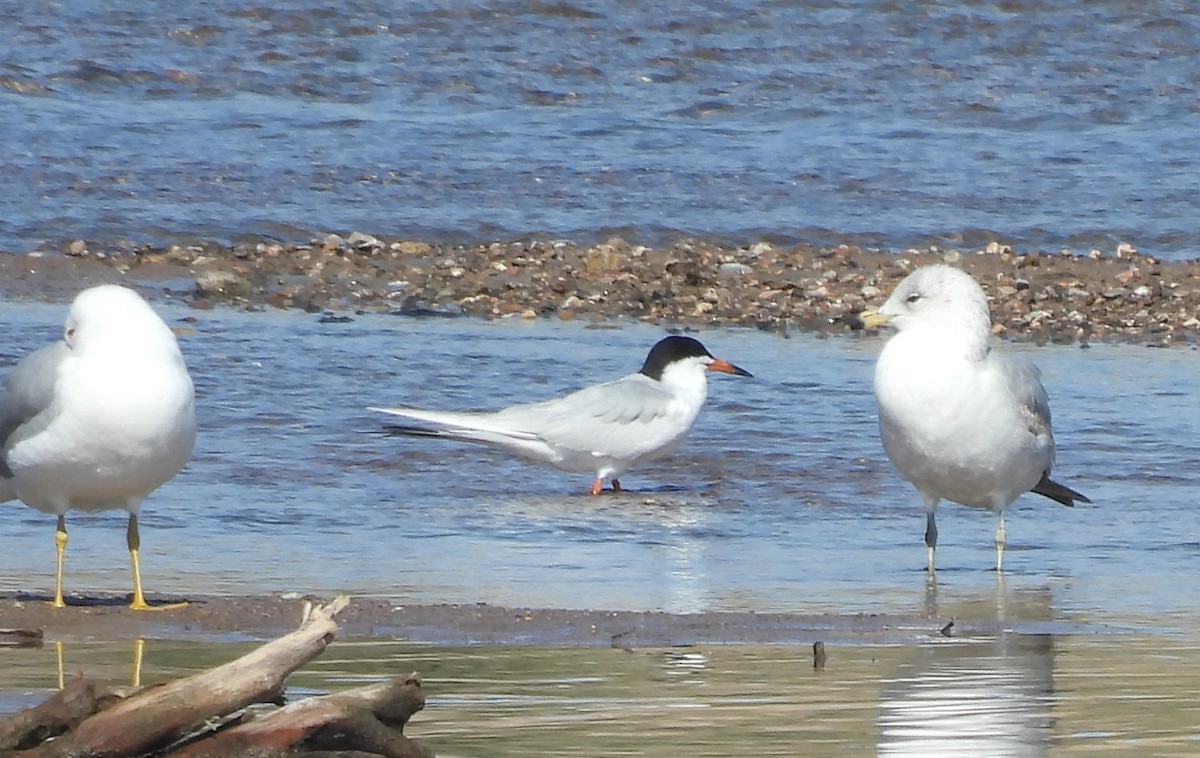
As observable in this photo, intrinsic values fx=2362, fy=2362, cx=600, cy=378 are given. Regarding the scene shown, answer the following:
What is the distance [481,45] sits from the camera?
19.5m

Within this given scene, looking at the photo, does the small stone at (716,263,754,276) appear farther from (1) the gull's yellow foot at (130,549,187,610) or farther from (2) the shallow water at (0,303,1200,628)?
(1) the gull's yellow foot at (130,549,187,610)

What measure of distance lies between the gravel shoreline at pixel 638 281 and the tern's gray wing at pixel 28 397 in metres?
5.62

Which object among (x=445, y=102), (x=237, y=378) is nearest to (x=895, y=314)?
(x=237, y=378)

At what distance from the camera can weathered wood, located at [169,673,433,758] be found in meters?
4.14

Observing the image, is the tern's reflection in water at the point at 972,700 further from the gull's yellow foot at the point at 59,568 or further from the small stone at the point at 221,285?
the small stone at the point at 221,285

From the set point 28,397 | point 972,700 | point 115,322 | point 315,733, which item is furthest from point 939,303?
point 315,733

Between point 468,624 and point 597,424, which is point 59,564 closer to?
point 468,624

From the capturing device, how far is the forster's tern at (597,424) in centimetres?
879

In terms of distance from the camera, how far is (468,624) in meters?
5.77

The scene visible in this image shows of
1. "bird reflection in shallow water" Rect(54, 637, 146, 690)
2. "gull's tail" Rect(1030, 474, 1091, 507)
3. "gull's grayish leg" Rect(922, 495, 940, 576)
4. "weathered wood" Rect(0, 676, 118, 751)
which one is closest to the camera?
"weathered wood" Rect(0, 676, 118, 751)

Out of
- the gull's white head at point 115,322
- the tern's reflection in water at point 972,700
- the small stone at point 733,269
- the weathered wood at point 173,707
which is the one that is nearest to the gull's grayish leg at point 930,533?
the tern's reflection in water at point 972,700

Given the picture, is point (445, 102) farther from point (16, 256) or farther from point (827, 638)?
point (827, 638)

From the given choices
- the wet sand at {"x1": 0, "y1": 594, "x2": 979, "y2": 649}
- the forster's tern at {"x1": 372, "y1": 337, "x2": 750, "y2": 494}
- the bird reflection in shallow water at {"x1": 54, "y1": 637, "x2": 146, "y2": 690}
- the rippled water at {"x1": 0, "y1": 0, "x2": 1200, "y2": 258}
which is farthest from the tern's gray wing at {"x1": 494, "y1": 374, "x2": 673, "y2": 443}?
the rippled water at {"x1": 0, "y1": 0, "x2": 1200, "y2": 258}

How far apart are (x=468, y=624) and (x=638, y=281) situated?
676cm
